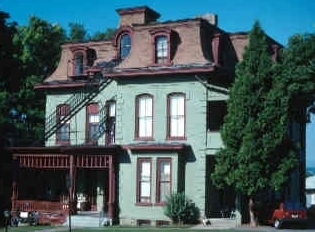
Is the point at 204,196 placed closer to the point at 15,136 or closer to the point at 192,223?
the point at 192,223

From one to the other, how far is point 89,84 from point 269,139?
528 inches

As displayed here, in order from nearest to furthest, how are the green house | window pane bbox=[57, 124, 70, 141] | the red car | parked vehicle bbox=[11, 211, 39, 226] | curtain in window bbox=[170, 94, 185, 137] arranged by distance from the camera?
the red car < the green house < curtain in window bbox=[170, 94, 185, 137] < parked vehicle bbox=[11, 211, 39, 226] < window pane bbox=[57, 124, 70, 141]

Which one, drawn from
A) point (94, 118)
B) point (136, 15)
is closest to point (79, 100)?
point (94, 118)

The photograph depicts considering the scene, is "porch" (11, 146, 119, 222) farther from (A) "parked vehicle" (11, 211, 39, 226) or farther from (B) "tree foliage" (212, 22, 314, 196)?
(B) "tree foliage" (212, 22, 314, 196)

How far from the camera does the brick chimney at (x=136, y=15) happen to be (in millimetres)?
38500

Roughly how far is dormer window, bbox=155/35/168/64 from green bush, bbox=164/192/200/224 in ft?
24.7

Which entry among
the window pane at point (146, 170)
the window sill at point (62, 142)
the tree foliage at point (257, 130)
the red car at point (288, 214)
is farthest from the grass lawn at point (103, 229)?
the window sill at point (62, 142)

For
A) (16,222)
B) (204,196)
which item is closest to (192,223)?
(204,196)

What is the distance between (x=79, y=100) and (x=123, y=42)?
181 inches

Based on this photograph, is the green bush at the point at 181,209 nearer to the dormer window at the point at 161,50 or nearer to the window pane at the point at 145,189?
the window pane at the point at 145,189

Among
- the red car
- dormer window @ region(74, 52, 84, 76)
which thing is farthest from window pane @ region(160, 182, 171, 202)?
dormer window @ region(74, 52, 84, 76)

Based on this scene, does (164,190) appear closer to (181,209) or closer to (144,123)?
(181,209)

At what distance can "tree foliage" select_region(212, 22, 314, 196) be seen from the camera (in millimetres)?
28672

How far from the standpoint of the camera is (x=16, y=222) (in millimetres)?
35500
